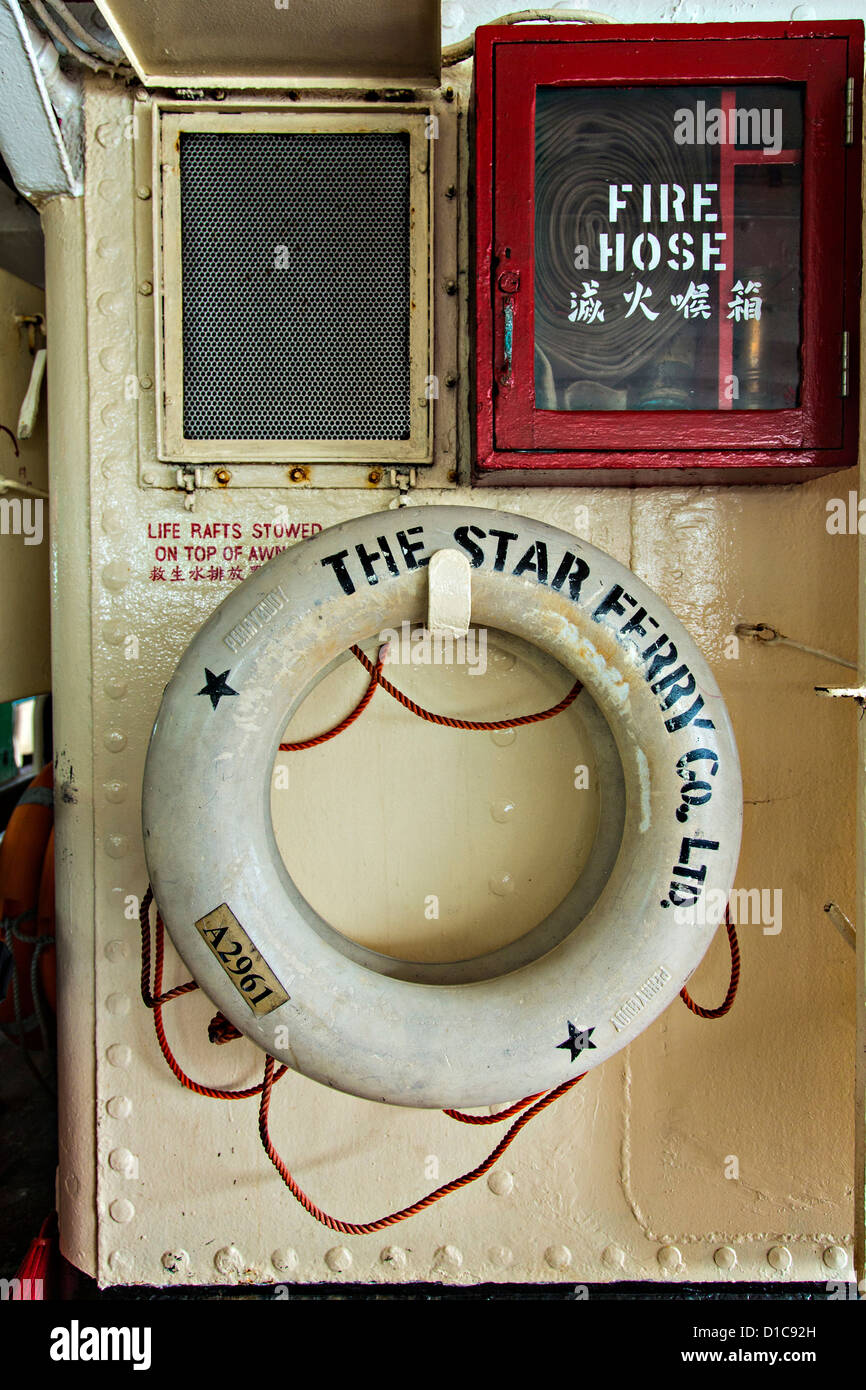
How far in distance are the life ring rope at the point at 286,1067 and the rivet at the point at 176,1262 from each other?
227mm

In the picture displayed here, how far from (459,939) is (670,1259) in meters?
0.64

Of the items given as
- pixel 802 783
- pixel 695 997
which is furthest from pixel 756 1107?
pixel 802 783

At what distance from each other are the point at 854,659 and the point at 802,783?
0.22m

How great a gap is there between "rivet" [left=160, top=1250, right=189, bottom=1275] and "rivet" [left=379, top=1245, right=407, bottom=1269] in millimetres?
322

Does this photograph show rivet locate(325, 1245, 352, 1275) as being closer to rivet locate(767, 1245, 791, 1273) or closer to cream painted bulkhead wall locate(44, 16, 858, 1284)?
cream painted bulkhead wall locate(44, 16, 858, 1284)

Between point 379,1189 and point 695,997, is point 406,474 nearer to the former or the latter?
point 695,997

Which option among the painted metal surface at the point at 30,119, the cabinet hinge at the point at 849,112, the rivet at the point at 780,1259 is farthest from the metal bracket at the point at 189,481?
the rivet at the point at 780,1259

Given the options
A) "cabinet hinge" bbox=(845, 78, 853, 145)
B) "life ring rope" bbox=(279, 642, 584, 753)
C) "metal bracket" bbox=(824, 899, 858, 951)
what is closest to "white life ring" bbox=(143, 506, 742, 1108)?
"life ring rope" bbox=(279, 642, 584, 753)

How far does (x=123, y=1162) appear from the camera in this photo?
1.26m

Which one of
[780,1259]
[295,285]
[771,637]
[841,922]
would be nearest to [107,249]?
[295,285]

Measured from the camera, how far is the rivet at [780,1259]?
1.27 meters

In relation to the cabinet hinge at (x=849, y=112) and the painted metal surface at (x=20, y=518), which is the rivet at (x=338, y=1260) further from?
the cabinet hinge at (x=849, y=112)

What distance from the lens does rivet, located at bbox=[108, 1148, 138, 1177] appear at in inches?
49.6

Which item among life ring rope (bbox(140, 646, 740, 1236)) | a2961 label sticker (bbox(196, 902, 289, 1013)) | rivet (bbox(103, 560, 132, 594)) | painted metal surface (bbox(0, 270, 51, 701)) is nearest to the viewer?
a2961 label sticker (bbox(196, 902, 289, 1013))
